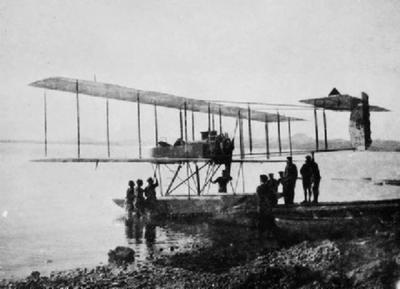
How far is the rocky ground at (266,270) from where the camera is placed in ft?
21.8

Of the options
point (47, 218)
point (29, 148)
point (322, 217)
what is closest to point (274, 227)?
point (322, 217)

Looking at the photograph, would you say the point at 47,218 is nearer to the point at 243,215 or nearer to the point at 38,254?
the point at 38,254

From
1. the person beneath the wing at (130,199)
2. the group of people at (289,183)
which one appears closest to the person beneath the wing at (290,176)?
the group of people at (289,183)

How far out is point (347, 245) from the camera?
8008 millimetres

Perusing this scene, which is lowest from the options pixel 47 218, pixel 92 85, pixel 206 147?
pixel 47 218

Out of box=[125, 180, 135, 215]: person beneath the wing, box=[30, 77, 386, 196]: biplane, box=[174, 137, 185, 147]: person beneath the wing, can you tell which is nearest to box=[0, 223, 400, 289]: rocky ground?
box=[30, 77, 386, 196]: biplane

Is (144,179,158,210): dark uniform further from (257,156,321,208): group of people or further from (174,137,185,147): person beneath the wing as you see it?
(257,156,321,208): group of people

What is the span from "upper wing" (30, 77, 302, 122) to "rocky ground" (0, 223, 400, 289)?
222 inches

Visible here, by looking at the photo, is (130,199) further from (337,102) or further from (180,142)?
(337,102)

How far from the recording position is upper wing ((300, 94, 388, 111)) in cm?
1332

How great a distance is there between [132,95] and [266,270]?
882 centimetres

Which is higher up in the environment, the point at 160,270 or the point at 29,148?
the point at 29,148

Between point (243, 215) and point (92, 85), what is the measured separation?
6.26 metres

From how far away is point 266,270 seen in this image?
7363 mm
